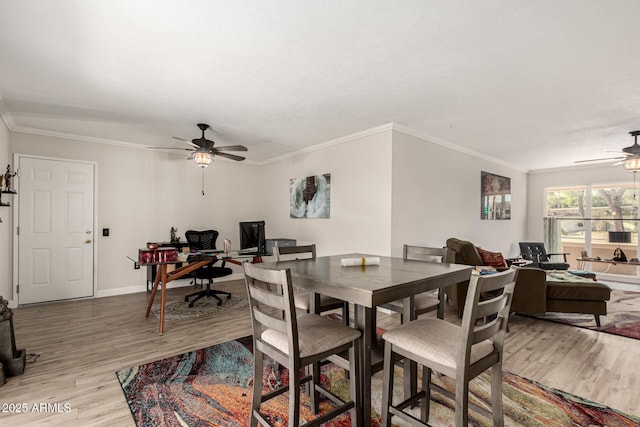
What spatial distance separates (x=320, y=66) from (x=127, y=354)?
9.99 ft

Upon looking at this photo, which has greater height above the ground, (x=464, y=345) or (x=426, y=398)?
(x=464, y=345)

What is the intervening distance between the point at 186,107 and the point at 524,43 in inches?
125

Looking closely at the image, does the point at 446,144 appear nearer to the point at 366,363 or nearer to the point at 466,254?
the point at 466,254

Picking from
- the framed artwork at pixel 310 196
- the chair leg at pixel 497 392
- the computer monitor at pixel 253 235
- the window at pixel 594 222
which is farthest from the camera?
the window at pixel 594 222

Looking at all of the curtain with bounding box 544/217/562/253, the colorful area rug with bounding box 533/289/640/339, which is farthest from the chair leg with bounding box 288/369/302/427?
the curtain with bounding box 544/217/562/253

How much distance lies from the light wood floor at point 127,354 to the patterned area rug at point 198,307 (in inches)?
6.9

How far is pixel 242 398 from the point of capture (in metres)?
2.13

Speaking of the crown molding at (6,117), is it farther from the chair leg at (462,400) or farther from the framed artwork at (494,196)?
the framed artwork at (494,196)

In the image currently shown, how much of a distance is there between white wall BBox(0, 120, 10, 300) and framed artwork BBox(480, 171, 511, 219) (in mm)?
7218

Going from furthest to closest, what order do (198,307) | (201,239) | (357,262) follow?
(201,239)
(198,307)
(357,262)

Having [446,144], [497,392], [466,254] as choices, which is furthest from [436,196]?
[497,392]


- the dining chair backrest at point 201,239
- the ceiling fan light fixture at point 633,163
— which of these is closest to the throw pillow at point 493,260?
the ceiling fan light fixture at point 633,163

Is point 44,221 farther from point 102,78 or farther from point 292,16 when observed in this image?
point 292,16

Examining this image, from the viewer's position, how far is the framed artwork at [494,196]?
5.88 metres
